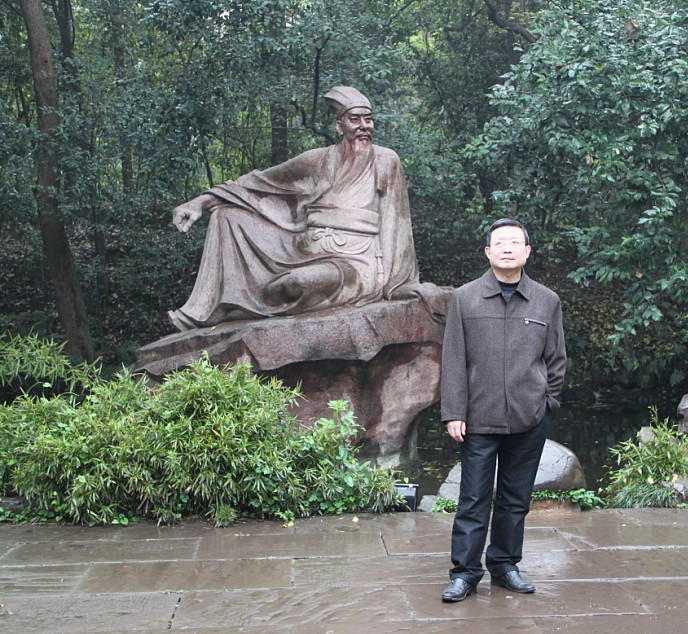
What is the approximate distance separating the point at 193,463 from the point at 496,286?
2144 mm

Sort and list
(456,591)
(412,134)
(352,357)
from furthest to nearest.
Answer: (412,134)
(352,357)
(456,591)

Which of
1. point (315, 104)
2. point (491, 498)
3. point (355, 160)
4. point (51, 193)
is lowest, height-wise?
point (491, 498)

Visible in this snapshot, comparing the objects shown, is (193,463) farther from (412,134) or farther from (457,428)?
(412,134)

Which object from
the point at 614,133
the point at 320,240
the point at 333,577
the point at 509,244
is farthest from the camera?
the point at 614,133

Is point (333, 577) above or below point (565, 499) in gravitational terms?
above

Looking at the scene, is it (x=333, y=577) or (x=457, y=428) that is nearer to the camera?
(x=457, y=428)

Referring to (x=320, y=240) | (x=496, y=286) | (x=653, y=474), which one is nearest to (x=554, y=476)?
(x=653, y=474)

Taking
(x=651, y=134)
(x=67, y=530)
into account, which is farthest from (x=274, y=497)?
(x=651, y=134)

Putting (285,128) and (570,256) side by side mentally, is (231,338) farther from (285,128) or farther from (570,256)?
(570,256)

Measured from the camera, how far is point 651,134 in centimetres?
753

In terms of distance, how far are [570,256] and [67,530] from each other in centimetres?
981

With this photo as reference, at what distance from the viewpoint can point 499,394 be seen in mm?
3826

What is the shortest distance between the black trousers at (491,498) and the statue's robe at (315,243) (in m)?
3.28

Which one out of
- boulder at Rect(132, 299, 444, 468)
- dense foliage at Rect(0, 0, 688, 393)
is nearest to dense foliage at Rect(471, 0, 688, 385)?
dense foliage at Rect(0, 0, 688, 393)
